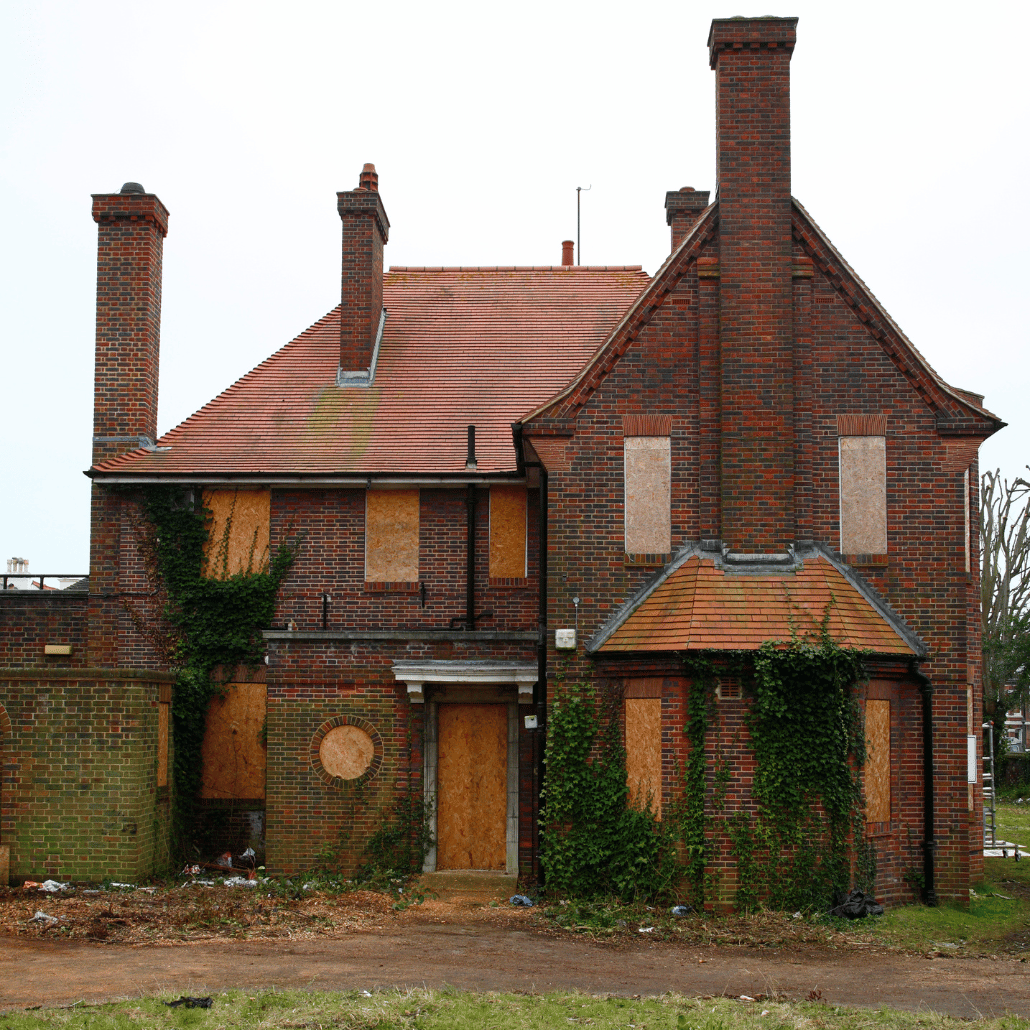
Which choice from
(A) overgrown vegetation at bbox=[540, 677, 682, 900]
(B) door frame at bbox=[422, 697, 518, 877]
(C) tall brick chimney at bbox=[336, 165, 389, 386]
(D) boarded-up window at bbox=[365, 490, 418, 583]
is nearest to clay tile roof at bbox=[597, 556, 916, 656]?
(A) overgrown vegetation at bbox=[540, 677, 682, 900]

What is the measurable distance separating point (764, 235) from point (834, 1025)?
9.73 meters

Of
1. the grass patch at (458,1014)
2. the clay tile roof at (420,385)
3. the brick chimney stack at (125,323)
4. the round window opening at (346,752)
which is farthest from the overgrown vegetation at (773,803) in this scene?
the brick chimney stack at (125,323)

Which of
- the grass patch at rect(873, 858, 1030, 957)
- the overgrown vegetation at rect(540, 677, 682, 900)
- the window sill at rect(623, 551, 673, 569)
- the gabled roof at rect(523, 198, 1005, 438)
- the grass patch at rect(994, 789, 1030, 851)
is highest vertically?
the gabled roof at rect(523, 198, 1005, 438)

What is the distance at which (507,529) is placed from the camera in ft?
59.5

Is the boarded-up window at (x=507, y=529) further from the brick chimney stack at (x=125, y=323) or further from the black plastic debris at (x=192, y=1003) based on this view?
the black plastic debris at (x=192, y=1003)

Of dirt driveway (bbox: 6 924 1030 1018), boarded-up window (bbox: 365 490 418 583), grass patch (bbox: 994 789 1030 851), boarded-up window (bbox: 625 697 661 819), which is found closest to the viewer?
dirt driveway (bbox: 6 924 1030 1018)

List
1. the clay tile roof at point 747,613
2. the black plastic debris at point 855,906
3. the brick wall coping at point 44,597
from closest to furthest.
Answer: the black plastic debris at point 855,906 < the clay tile roof at point 747,613 < the brick wall coping at point 44,597

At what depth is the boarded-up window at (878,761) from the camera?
1422cm

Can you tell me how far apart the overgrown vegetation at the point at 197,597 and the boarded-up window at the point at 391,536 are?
3.90ft

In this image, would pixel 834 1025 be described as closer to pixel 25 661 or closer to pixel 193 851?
pixel 193 851

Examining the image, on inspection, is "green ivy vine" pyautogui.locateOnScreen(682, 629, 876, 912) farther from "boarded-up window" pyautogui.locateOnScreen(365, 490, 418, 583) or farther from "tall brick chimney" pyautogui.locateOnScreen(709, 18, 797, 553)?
"boarded-up window" pyautogui.locateOnScreen(365, 490, 418, 583)

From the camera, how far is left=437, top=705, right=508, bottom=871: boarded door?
16562mm

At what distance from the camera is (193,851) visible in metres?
17.1

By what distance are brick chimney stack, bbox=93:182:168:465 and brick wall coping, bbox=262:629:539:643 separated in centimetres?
458
